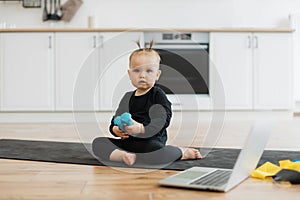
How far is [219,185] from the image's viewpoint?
1286 mm

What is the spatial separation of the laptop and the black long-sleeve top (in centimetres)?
21

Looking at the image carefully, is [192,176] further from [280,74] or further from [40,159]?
[280,74]

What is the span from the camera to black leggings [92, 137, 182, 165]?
1671mm

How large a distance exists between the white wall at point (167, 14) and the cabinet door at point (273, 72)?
0.53 m

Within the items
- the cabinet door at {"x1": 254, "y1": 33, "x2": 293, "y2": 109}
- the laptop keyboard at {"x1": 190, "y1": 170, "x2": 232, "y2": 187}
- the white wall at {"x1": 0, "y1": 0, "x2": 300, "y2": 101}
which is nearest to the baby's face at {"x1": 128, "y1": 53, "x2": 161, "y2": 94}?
the laptop keyboard at {"x1": 190, "y1": 170, "x2": 232, "y2": 187}

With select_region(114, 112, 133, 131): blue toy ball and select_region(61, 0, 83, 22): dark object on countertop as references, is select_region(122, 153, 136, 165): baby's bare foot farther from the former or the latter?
select_region(61, 0, 83, 22): dark object on countertop

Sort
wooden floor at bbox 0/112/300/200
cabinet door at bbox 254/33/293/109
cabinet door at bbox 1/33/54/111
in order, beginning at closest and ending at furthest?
wooden floor at bbox 0/112/300/200, cabinet door at bbox 1/33/54/111, cabinet door at bbox 254/33/293/109

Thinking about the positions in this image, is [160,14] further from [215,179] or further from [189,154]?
[215,179]

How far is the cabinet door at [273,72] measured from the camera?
4.52 m

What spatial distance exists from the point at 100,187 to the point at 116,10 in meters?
3.80

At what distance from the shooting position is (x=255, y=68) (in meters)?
4.52

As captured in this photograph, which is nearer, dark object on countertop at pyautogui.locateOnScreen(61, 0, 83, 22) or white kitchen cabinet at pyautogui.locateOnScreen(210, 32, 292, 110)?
white kitchen cabinet at pyautogui.locateOnScreen(210, 32, 292, 110)

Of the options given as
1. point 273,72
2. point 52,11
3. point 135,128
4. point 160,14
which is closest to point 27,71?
point 52,11

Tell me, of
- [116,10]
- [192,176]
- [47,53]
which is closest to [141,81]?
[192,176]
